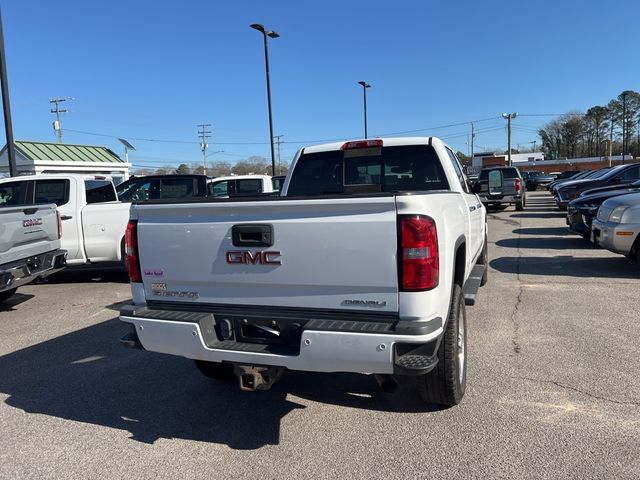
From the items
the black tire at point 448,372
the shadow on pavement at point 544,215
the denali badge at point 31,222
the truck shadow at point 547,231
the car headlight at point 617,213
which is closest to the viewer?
the black tire at point 448,372

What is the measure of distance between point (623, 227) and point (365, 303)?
6885 mm

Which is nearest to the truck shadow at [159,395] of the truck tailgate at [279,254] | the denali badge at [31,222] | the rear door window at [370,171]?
the truck tailgate at [279,254]

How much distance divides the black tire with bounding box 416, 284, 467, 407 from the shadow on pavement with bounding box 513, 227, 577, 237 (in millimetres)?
11319

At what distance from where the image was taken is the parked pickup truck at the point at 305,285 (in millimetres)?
2746

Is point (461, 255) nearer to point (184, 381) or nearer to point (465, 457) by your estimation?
point (465, 457)

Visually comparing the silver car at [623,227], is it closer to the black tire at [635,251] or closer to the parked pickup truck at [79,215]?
the black tire at [635,251]

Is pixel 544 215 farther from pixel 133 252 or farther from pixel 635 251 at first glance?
pixel 133 252

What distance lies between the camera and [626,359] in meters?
4.43

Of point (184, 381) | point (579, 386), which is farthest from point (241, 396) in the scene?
point (579, 386)

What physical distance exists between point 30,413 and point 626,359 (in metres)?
5.11

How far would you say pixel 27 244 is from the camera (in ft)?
22.1

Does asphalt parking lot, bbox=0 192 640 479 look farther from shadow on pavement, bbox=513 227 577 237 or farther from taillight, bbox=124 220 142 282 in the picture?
shadow on pavement, bbox=513 227 577 237

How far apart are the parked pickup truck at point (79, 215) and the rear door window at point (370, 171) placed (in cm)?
493

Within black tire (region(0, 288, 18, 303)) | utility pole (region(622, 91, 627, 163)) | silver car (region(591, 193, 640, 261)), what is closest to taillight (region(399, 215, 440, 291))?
silver car (region(591, 193, 640, 261))
